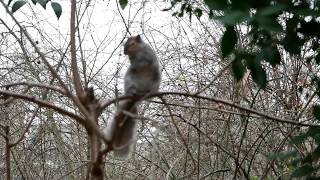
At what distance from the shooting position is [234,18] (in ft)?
3.21

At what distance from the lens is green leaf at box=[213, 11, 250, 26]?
A: 0.97 metres

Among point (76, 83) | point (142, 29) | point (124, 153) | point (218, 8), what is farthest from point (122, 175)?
point (218, 8)

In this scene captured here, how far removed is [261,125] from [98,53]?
4.08ft

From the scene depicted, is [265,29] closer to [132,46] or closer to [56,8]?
[56,8]

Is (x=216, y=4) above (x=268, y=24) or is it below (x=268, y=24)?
above

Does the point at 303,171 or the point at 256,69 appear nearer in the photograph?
the point at 256,69

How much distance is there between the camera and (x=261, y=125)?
3348 millimetres

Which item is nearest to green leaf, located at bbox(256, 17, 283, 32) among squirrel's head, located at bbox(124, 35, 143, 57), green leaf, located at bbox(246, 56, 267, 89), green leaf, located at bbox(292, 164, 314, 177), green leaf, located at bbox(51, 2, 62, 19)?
green leaf, located at bbox(246, 56, 267, 89)

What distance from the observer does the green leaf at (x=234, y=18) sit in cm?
97

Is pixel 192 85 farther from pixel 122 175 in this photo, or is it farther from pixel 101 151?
pixel 101 151

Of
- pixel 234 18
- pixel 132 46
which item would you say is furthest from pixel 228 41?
pixel 132 46

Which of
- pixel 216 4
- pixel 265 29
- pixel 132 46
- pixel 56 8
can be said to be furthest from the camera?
pixel 132 46

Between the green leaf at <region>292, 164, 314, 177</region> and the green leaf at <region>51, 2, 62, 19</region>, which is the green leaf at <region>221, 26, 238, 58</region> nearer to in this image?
the green leaf at <region>292, 164, 314, 177</region>

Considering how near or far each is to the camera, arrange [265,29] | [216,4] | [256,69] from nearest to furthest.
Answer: [265,29], [216,4], [256,69]
